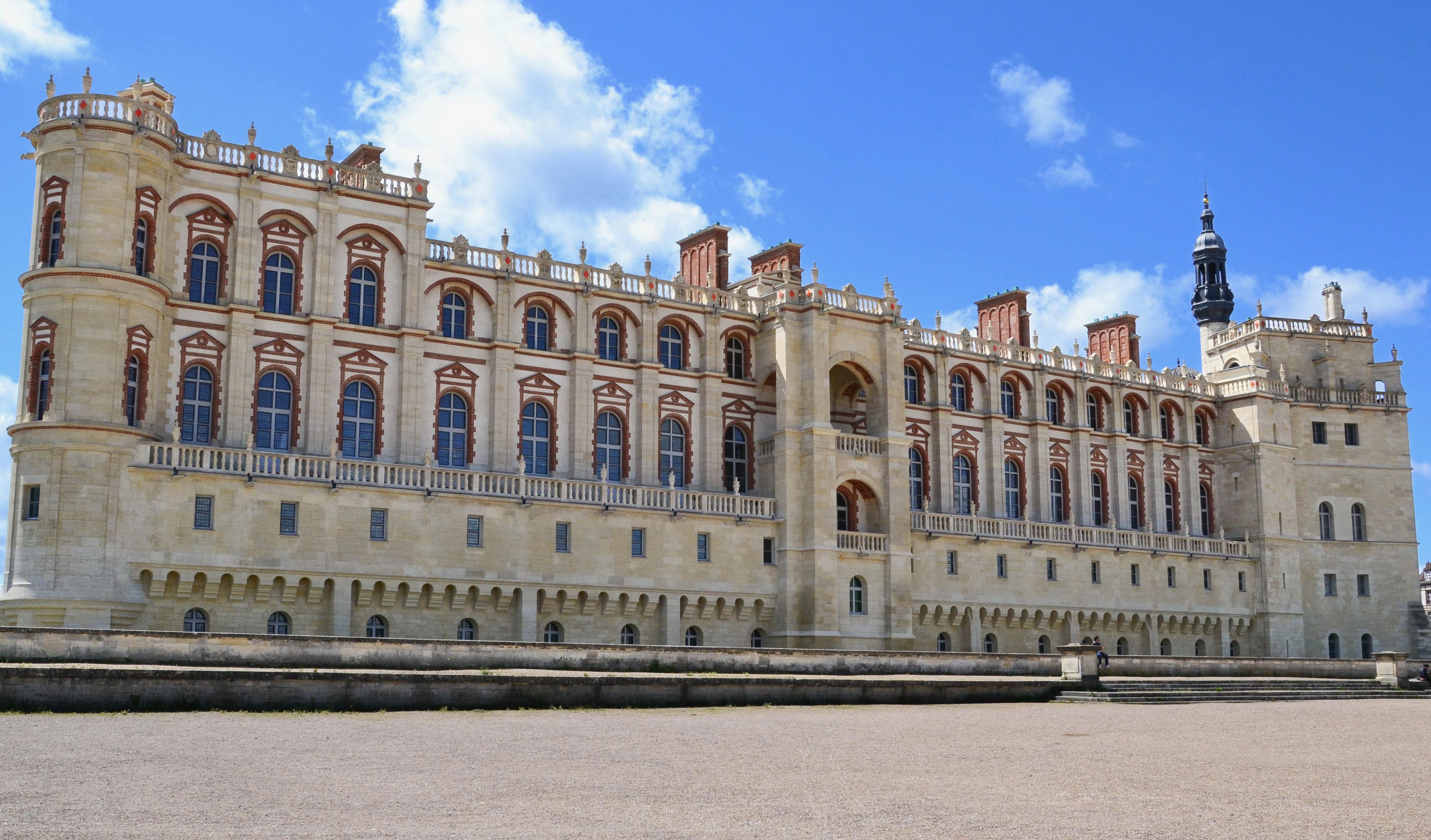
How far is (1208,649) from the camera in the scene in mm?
66000

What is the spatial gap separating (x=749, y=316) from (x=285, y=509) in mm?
20245

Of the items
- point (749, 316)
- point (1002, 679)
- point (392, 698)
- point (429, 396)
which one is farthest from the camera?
point (749, 316)

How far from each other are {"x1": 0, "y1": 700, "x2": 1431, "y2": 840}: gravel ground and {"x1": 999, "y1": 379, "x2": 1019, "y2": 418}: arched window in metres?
35.6

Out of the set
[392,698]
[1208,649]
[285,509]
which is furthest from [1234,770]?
[1208,649]

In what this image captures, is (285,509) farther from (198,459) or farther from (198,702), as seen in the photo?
(198,702)

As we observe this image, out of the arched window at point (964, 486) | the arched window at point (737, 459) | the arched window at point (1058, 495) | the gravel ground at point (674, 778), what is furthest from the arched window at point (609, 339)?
the gravel ground at point (674, 778)

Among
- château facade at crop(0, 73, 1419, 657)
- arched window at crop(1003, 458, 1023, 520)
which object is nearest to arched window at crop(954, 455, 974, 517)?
château facade at crop(0, 73, 1419, 657)

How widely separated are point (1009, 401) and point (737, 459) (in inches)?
627

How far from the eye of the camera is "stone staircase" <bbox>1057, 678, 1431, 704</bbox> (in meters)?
37.7

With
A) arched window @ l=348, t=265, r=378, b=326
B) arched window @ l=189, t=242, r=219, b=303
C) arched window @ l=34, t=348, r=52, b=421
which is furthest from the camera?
arched window @ l=348, t=265, r=378, b=326

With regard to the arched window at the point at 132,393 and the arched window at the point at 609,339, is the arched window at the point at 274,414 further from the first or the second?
the arched window at the point at 609,339

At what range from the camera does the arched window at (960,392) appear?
6103 cm

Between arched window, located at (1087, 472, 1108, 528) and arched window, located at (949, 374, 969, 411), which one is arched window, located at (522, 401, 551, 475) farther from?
arched window, located at (1087, 472, 1108, 528)

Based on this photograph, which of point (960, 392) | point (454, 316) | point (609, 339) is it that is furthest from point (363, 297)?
point (960, 392)
